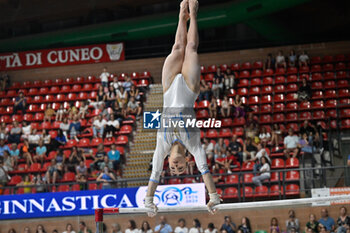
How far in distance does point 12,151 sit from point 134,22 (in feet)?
21.5

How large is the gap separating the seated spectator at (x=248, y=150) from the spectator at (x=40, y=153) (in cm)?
624

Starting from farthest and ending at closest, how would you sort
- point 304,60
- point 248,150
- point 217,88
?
point 304,60
point 217,88
point 248,150

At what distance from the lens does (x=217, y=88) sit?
57.2 feet

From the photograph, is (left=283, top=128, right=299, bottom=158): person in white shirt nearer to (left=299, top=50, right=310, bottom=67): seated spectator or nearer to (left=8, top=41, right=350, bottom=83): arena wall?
(left=299, top=50, right=310, bottom=67): seated spectator

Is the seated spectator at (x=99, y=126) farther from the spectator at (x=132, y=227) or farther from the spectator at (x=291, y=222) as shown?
the spectator at (x=291, y=222)

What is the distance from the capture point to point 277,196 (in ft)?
44.2

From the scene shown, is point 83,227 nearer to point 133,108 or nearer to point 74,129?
point 74,129

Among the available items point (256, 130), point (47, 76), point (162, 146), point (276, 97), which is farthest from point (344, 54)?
point (162, 146)

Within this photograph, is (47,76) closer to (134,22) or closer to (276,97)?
(134,22)

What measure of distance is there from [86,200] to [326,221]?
6003mm

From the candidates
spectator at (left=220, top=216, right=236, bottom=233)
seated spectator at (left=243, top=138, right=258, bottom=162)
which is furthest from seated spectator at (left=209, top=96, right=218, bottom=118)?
spectator at (left=220, top=216, right=236, bottom=233)

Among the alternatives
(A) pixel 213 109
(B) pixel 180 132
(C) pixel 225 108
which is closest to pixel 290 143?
(C) pixel 225 108

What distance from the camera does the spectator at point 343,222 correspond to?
10453 millimetres

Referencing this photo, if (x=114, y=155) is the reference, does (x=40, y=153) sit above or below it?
above
